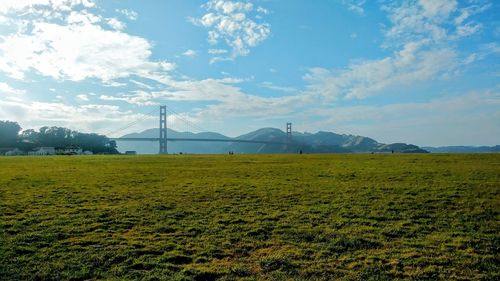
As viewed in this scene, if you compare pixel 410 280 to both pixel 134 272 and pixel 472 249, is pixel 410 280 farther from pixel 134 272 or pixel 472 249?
pixel 134 272

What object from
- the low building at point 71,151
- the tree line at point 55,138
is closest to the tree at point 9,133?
the tree line at point 55,138

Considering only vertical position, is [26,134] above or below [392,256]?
above

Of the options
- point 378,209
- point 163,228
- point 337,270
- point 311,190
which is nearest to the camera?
point 337,270

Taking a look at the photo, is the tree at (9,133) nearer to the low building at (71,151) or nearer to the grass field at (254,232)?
the low building at (71,151)

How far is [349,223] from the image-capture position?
13836mm

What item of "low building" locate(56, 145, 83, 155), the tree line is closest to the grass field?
"low building" locate(56, 145, 83, 155)

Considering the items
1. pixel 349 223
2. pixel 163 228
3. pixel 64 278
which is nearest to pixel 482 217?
pixel 349 223

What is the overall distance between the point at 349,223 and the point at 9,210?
533 inches

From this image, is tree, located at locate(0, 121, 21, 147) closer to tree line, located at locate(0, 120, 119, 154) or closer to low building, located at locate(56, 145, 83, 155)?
tree line, located at locate(0, 120, 119, 154)

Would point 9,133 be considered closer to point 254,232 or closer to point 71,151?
point 71,151

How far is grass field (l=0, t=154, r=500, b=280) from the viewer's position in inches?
377

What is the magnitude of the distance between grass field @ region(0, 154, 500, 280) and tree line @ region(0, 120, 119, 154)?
432ft

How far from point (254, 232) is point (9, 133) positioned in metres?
165

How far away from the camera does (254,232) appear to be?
12.9 metres
